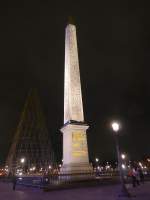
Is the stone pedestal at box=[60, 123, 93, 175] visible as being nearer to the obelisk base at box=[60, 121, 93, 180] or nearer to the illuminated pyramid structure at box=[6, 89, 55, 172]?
the obelisk base at box=[60, 121, 93, 180]

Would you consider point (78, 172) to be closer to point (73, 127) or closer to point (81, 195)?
point (73, 127)

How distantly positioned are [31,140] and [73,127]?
34.9m

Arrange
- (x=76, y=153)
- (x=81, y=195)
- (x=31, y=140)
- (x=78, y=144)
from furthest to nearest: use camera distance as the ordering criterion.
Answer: (x=31, y=140)
(x=78, y=144)
(x=76, y=153)
(x=81, y=195)

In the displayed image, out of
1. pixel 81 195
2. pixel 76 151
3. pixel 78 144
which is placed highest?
pixel 78 144

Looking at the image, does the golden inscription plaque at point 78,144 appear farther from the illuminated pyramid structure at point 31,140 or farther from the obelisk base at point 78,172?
the illuminated pyramid structure at point 31,140

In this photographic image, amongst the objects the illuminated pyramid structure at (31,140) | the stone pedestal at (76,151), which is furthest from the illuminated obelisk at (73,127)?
the illuminated pyramid structure at (31,140)

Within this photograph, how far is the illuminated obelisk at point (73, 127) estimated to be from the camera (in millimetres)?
21906

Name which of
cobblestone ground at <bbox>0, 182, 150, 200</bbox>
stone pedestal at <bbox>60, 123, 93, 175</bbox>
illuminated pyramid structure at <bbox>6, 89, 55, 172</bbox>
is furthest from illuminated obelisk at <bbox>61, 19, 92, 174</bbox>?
illuminated pyramid structure at <bbox>6, 89, 55, 172</bbox>

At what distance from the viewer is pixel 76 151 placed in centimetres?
2208

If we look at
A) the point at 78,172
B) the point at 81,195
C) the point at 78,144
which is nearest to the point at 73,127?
the point at 78,144

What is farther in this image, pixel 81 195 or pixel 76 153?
pixel 76 153

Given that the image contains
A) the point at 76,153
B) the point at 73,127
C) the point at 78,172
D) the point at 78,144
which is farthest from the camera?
the point at 73,127

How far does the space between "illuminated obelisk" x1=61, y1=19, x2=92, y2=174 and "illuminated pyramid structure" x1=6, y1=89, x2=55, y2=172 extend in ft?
85.3

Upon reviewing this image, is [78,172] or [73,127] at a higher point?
[73,127]
